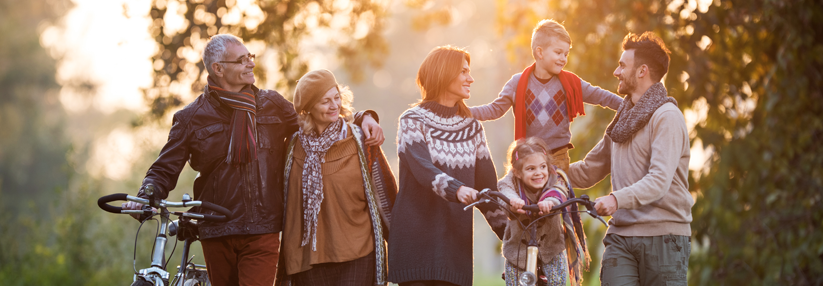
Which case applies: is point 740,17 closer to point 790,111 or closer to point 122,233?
point 790,111

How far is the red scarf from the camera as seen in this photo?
3.98 metres

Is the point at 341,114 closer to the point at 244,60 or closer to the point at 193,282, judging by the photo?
the point at 244,60

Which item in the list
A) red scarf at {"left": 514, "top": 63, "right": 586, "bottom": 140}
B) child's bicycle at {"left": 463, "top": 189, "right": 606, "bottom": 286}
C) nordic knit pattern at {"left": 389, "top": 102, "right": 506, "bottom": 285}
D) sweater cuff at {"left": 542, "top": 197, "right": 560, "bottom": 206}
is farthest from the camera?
red scarf at {"left": 514, "top": 63, "right": 586, "bottom": 140}

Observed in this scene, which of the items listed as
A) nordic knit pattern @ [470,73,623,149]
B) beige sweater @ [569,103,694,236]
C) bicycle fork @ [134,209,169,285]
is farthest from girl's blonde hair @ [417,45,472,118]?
bicycle fork @ [134,209,169,285]

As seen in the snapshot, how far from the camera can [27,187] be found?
21828mm

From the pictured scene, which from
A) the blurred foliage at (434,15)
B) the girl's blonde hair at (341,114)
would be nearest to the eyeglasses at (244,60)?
the girl's blonde hair at (341,114)

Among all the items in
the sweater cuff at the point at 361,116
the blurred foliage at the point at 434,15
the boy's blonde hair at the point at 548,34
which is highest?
the blurred foliage at the point at 434,15

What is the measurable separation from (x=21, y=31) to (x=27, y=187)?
4.66 m

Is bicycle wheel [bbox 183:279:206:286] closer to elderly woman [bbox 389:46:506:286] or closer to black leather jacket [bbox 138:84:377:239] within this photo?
black leather jacket [bbox 138:84:377:239]

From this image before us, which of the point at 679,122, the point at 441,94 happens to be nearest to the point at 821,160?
the point at 679,122

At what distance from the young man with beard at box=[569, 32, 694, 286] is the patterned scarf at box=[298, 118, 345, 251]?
5.01 feet

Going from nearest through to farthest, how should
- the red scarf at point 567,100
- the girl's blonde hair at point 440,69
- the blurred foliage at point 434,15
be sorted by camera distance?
the girl's blonde hair at point 440,69, the red scarf at point 567,100, the blurred foliage at point 434,15

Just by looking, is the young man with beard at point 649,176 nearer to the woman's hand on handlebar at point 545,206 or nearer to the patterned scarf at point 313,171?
the woman's hand on handlebar at point 545,206

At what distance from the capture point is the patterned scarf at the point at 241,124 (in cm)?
391
